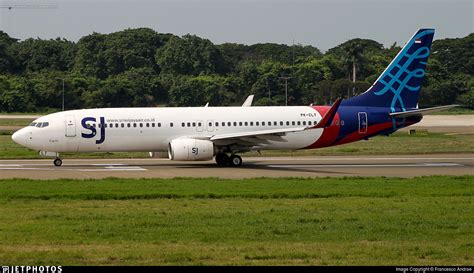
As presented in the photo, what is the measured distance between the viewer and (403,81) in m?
41.7

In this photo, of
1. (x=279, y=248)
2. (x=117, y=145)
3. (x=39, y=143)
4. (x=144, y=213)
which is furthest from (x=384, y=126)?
(x=279, y=248)

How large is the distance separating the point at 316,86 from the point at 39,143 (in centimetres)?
6923

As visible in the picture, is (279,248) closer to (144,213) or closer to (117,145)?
(144,213)

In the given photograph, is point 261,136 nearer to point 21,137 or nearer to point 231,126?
point 231,126

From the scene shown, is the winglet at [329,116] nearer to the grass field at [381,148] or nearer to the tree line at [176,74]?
the grass field at [381,148]

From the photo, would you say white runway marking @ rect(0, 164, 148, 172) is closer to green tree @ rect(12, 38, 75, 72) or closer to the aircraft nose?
the aircraft nose

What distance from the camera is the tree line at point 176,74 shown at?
3666 inches

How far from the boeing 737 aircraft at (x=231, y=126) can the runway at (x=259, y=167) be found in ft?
2.92

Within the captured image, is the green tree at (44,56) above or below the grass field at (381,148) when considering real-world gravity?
above

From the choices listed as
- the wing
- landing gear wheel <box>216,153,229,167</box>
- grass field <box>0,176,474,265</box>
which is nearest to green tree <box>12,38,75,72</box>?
landing gear wheel <box>216,153,229,167</box>

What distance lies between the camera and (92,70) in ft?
376

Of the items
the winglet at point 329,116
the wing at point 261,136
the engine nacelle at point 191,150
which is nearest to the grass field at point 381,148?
the wing at point 261,136

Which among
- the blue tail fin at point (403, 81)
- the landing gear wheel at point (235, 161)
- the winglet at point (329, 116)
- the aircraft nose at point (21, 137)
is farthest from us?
the blue tail fin at point (403, 81)

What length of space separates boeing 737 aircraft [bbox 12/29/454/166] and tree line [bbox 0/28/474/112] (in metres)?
47.1
